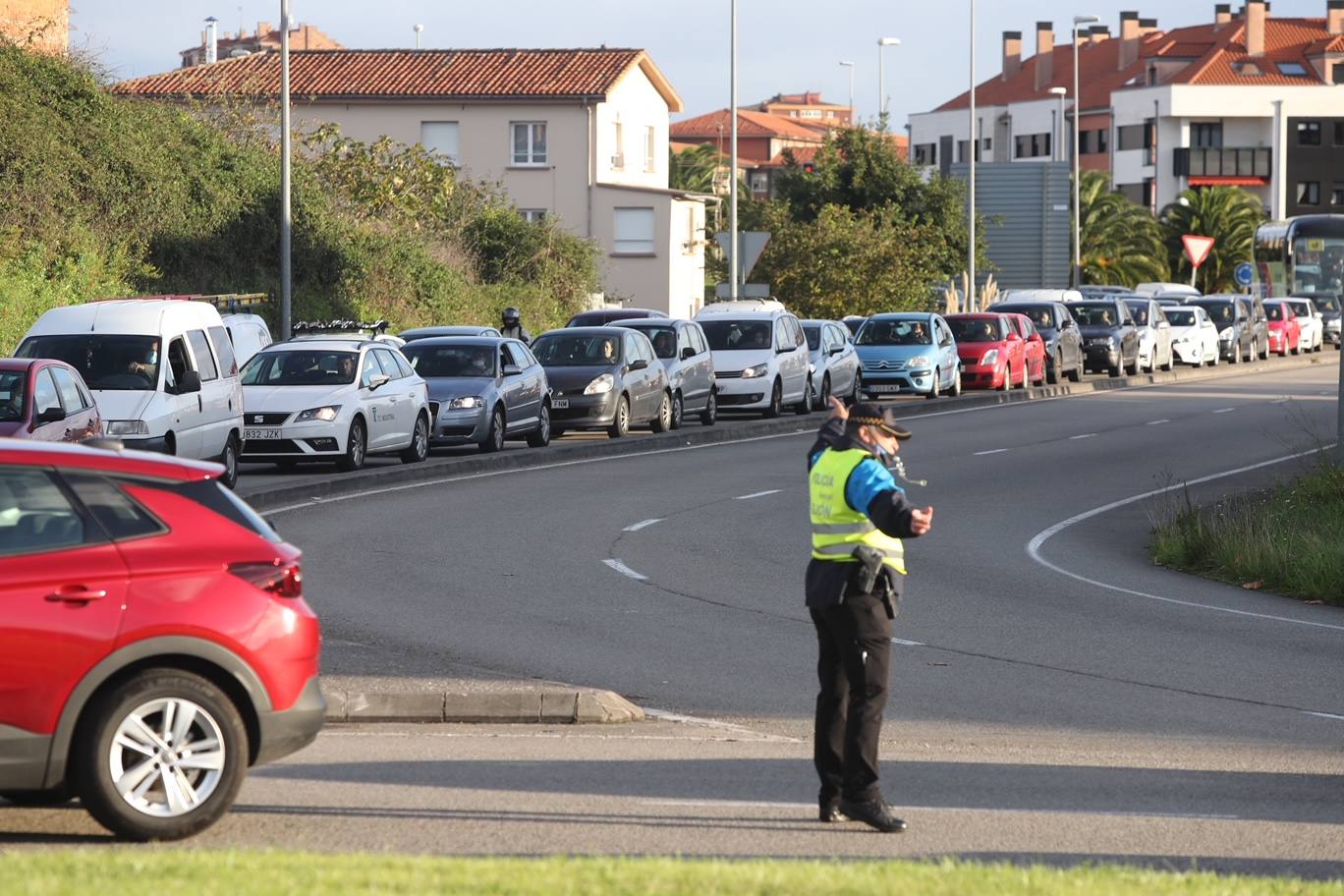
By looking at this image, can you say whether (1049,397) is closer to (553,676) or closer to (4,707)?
(553,676)

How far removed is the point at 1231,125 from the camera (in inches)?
4774

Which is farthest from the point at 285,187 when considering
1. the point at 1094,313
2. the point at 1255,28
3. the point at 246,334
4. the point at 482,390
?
the point at 1255,28

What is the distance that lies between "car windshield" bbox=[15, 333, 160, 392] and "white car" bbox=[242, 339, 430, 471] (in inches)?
124

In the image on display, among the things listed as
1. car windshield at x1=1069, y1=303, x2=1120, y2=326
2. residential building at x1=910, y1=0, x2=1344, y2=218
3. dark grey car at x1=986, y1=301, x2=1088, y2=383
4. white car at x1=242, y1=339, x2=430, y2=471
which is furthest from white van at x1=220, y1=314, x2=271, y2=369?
residential building at x1=910, y1=0, x2=1344, y2=218

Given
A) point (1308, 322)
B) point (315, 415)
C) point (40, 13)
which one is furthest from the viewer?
point (1308, 322)

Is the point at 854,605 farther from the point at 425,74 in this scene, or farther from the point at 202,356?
the point at 425,74

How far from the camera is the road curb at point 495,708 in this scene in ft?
35.9

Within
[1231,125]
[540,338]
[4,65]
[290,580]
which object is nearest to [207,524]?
[290,580]

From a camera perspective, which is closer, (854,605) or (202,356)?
(854,605)

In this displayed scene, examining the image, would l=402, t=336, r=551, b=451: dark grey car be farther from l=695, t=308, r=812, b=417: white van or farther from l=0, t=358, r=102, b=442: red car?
l=0, t=358, r=102, b=442: red car

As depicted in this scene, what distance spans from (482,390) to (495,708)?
59.2 ft

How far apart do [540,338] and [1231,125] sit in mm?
95308

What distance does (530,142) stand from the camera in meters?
73.2

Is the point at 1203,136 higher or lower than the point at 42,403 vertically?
higher
